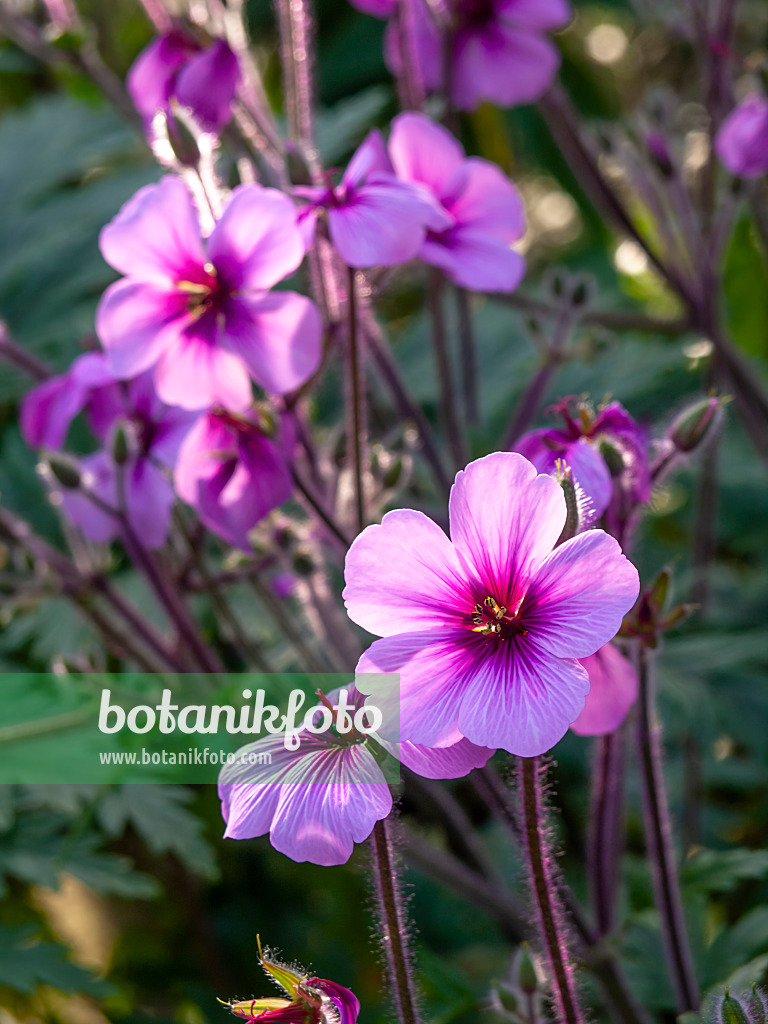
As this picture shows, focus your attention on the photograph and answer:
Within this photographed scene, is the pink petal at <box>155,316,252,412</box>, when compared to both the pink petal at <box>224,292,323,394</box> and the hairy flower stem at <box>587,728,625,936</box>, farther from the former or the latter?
the hairy flower stem at <box>587,728,625,936</box>

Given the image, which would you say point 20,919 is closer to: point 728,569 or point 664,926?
point 664,926

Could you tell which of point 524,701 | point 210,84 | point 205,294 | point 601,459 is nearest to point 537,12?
point 210,84

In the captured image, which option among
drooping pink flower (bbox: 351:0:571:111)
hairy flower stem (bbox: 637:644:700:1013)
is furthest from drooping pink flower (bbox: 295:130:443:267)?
drooping pink flower (bbox: 351:0:571:111)

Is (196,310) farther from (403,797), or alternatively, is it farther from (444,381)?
(403,797)

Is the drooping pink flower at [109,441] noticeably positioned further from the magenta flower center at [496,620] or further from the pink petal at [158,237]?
the magenta flower center at [496,620]

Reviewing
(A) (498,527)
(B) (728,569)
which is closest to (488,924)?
(B) (728,569)
